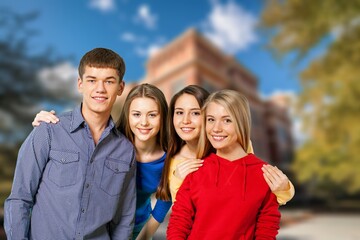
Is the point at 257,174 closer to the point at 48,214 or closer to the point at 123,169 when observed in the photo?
the point at 123,169

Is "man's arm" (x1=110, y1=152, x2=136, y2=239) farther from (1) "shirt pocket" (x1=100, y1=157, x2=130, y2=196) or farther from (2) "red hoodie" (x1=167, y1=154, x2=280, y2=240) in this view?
(2) "red hoodie" (x1=167, y1=154, x2=280, y2=240)

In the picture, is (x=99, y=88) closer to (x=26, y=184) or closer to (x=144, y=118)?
(x=144, y=118)

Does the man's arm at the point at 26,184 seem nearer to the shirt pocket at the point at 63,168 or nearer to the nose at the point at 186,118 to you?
the shirt pocket at the point at 63,168

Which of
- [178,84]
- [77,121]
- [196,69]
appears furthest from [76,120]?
[178,84]

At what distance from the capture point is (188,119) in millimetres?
1563

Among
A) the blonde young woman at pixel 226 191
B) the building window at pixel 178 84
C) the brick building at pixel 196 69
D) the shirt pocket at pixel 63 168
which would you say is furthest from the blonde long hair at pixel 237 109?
the building window at pixel 178 84

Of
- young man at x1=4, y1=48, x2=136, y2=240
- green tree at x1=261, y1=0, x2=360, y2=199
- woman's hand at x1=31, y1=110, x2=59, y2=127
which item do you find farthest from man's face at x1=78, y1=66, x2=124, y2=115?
green tree at x1=261, y1=0, x2=360, y2=199

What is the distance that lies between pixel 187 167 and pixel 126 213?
12.0 inches

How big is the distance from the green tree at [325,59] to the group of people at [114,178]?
7.72 meters

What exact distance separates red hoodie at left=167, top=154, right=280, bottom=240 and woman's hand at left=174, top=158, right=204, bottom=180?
5 cm

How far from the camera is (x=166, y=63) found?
653 inches

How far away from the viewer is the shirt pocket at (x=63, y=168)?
1330 mm

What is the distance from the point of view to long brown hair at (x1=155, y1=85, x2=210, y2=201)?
61.9 inches

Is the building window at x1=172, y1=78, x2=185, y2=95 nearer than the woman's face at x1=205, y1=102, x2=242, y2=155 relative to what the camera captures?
No
